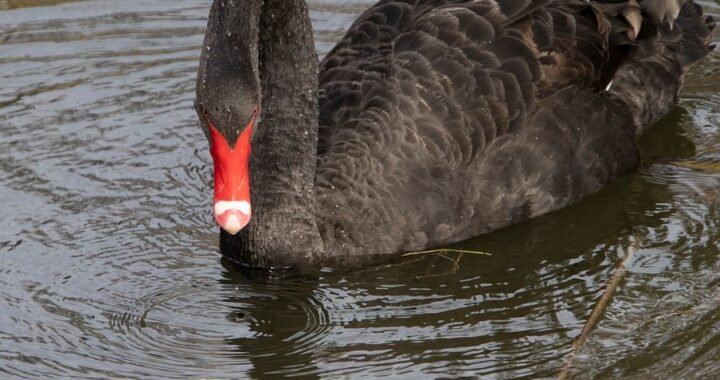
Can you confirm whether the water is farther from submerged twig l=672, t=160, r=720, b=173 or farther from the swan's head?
the swan's head

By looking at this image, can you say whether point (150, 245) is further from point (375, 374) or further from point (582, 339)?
point (582, 339)

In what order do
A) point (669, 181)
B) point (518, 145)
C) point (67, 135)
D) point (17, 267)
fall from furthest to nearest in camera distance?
point (67, 135) < point (669, 181) < point (518, 145) < point (17, 267)

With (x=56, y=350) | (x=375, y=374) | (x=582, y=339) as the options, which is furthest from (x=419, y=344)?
(x=56, y=350)

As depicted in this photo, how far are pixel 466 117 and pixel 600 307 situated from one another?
132 cm

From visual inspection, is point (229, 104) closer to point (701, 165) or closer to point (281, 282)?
point (281, 282)

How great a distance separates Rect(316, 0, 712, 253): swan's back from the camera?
6625 mm

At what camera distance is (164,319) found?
5.96 metres

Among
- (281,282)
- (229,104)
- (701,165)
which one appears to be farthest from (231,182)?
(701,165)

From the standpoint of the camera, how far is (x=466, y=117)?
6.82 meters

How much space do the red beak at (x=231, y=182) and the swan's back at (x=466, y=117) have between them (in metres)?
0.85

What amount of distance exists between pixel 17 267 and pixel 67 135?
1.64 m

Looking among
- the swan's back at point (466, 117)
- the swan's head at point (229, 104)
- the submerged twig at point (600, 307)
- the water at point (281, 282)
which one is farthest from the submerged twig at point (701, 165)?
the swan's head at point (229, 104)

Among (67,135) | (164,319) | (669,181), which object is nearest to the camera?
(164,319)

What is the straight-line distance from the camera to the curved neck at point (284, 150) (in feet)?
21.2
